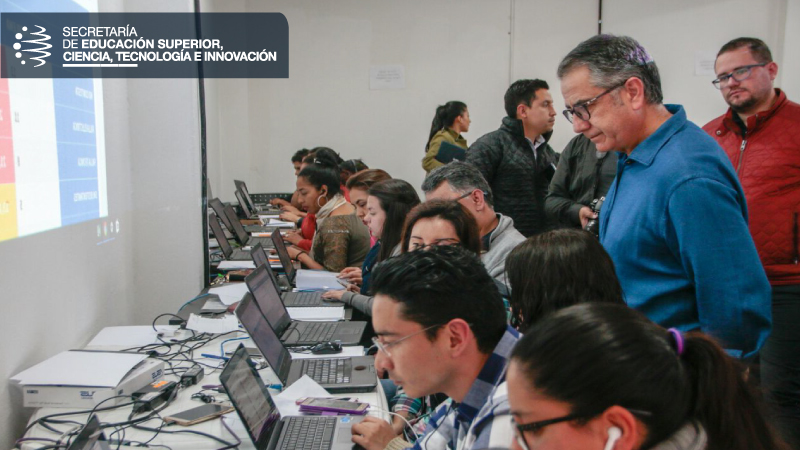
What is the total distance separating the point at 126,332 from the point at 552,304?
1652mm

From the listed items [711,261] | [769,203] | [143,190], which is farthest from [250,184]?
[711,261]

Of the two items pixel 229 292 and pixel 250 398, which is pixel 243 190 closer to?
pixel 229 292

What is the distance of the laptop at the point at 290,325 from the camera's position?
2096 millimetres

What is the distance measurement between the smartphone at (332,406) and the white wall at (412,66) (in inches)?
178

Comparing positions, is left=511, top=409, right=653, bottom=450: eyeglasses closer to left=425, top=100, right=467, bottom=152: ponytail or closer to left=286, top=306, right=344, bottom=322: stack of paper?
left=286, top=306, right=344, bottom=322: stack of paper

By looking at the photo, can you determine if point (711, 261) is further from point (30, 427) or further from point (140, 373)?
point (30, 427)

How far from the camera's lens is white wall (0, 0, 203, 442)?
85.4 inches

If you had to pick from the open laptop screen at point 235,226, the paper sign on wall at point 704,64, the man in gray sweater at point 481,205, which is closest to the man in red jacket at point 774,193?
the man in gray sweater at point 481,205

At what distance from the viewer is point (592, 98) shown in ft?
4.64

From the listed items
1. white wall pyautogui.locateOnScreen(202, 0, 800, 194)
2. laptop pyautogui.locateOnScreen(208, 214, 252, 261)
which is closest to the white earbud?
laptop pyautogui.locateOnScreen(208, 214, 252, 261)

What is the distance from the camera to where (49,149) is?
6.08ft

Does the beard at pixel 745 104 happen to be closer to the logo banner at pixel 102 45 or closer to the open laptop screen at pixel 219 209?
the logo banner at pixel 102 45

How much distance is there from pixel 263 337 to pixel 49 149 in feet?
2.93

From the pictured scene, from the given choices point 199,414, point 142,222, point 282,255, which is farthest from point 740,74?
point 142,222
